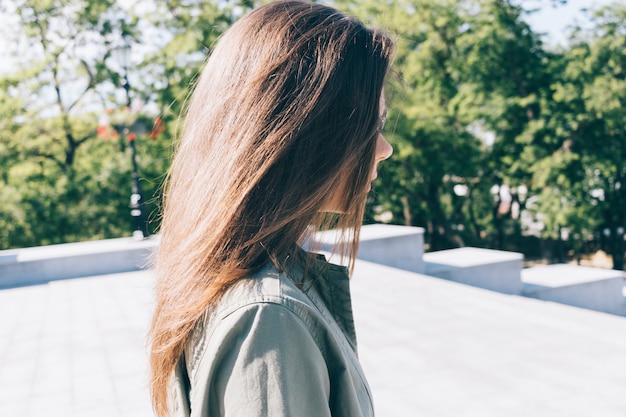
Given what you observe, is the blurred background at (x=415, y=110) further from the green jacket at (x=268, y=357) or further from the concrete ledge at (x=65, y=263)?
the green jacket at (x=268, y=357)

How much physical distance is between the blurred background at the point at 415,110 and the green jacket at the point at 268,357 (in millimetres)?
15349

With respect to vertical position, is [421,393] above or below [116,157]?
below

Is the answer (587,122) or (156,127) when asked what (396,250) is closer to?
(156,127)

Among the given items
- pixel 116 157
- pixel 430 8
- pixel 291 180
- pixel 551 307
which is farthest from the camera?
pixel 430 8

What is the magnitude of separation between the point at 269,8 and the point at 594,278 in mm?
9728

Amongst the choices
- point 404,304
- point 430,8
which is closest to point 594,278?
point 404,304

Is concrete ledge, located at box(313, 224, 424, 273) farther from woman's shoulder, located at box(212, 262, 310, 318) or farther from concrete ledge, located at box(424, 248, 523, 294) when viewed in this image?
woman's shoulder, located at box(212, 262, 310, 318)

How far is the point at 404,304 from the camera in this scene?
6.77m

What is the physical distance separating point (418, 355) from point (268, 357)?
446 cm

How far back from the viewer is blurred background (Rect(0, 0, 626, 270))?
17.6 metres

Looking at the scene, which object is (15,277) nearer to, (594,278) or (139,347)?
(139,347)

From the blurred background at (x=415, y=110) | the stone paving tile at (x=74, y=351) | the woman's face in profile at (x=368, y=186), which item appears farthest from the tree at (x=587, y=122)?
the woman's face in profile at (x=368, y=186)

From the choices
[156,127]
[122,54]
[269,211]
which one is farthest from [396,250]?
[269,211]

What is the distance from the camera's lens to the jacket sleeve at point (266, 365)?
0.81 meters
